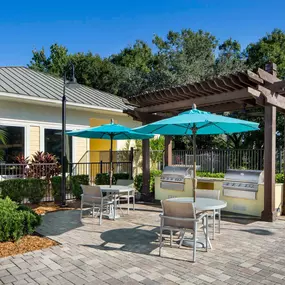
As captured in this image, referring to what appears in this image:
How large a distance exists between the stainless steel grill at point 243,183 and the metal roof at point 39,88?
20.3 feet

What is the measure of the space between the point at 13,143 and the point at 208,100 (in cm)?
751

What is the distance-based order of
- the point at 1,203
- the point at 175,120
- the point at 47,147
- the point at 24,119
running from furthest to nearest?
the point at 47,147 < the point at 24,119 < the point at 1,203 < the point at 175,120

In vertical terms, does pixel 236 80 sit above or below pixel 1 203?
above

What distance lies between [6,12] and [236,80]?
11.3 metres

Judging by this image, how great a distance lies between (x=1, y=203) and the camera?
5539 mm

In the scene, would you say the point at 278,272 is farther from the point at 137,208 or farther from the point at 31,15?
the point at 31,15

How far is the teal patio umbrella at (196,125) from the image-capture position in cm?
477

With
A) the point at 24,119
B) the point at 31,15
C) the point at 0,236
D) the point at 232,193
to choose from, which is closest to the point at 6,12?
the point at 31,15

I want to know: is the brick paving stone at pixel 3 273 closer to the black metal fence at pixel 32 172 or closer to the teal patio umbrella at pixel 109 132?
the teal patio umbrella at pixel 109 132

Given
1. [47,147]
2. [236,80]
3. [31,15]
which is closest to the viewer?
[236,80]

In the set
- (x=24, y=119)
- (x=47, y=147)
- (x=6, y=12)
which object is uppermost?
(x=6, y=12)

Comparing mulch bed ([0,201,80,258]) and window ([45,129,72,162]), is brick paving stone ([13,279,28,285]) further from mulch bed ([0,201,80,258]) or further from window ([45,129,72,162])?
window ([45,129,72,162])

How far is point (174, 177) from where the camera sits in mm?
9055

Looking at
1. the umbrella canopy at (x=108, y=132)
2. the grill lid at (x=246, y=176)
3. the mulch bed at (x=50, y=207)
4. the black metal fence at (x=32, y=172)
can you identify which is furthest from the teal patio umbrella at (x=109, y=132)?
the grill lid at (x=246, y=176)
